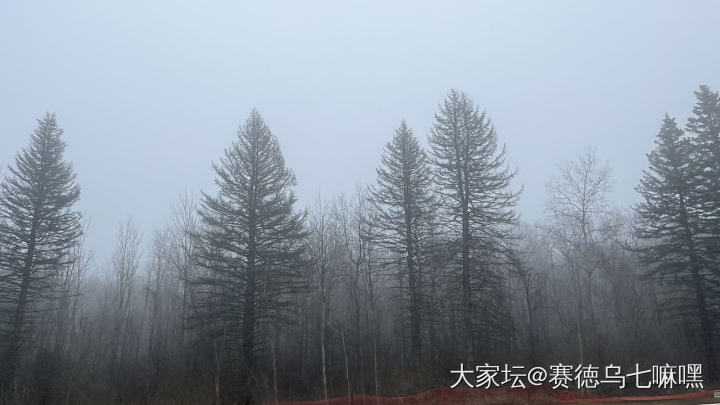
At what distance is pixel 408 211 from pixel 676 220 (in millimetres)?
15425

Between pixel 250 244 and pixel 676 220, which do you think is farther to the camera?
pixel 676 220

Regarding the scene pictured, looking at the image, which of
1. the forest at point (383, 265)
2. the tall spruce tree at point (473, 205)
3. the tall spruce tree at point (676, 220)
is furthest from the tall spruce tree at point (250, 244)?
the tall spruce tree at point (676, 220)

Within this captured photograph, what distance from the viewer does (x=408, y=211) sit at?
2627 centimetres

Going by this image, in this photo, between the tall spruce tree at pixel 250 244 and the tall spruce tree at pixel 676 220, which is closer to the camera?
the tall spruce tree at pixel 250 244

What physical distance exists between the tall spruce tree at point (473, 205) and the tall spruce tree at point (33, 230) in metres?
22.2

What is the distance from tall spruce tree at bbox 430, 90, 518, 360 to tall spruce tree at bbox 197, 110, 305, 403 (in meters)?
8.51

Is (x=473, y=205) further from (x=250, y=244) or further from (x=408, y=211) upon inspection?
(x=250, y=244)

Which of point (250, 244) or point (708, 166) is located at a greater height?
point (708, 166)

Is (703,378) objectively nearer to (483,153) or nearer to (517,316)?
(483,153)

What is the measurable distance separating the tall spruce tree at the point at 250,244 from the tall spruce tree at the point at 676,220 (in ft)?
68.0

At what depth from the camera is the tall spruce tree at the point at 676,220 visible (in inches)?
963

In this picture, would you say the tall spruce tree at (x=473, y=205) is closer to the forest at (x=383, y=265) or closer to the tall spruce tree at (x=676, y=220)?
the forest at (x=383, y=265)

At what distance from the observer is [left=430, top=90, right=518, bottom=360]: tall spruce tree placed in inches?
893

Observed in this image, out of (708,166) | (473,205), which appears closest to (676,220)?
(708,166)
